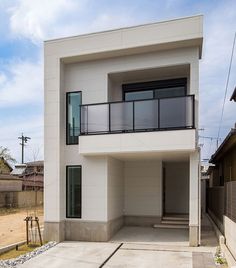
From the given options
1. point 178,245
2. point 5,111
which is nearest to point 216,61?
point 178,245

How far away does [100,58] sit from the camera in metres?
10.5

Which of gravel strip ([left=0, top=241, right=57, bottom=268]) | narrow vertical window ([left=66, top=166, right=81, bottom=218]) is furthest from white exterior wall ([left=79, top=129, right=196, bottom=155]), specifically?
gravel strip ([left=0, top=241, right=57, bottom=268])

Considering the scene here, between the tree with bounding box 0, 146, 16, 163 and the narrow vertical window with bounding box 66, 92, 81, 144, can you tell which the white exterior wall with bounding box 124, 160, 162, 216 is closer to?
the narrow vertical window with bounding box 66, 92, 81, 144

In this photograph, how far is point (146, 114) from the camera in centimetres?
953

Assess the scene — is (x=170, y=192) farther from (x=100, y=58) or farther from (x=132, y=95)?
(x=100, y=58)

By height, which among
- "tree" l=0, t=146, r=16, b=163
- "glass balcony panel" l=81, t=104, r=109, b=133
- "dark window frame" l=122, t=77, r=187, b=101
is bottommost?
"tree" l=0, t=146, r=16, b=163

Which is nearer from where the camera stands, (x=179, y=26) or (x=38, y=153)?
(x=179, y=26)

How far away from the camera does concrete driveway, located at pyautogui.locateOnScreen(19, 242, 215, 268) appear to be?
7465 millimetres

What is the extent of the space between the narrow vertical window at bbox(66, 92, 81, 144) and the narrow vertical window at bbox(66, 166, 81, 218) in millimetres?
1065

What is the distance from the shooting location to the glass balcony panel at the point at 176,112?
9.09m

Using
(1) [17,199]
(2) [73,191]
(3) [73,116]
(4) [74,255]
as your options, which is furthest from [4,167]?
(4) [74,255]

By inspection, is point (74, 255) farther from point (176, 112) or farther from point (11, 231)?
point (11, 231)

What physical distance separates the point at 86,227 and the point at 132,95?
5206 mm

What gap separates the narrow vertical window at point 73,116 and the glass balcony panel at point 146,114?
7.42 feet
